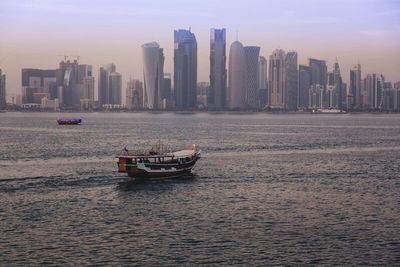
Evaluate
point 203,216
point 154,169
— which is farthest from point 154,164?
point 203,216

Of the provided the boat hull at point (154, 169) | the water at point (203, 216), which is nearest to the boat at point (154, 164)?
the boat hull at point (154, 169)

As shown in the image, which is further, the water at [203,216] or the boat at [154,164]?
the boat at [154,164]

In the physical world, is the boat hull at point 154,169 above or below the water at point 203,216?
above

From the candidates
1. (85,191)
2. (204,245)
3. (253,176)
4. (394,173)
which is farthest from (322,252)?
(394,173)

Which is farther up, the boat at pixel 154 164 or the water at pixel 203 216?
the boat at pixel 154 164

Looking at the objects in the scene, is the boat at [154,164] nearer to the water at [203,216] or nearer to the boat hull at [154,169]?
the boat hull at [154,169]

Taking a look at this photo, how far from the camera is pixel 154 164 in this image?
68062mm

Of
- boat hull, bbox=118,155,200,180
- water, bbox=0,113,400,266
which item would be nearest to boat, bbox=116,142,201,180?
boat hull, bbox=118,155,200,180

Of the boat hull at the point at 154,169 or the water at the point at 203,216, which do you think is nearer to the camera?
the water at the point at 203,216

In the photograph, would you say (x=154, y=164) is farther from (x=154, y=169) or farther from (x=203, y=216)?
(x=203, y=216)

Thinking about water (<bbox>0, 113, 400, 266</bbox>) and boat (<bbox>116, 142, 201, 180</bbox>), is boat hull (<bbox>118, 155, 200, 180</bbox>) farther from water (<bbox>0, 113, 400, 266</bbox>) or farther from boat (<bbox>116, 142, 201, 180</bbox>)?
water (<bbox>0, 113, 400, 266</bbox>)

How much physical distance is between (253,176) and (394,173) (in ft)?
58.2

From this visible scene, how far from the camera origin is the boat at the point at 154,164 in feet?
219

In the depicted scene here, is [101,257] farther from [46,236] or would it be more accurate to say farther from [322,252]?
[322,252]
